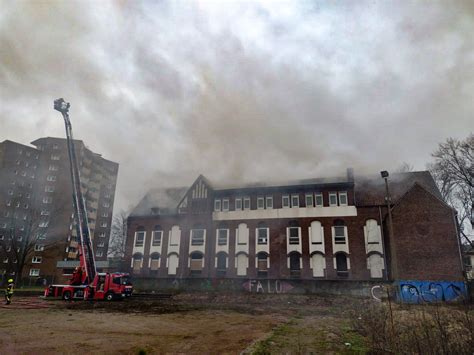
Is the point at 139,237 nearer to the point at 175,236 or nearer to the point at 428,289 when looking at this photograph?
the point at 175,236

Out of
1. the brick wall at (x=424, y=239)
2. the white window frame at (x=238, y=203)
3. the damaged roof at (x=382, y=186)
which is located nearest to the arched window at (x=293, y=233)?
the white window frame at (x=238, y=203)

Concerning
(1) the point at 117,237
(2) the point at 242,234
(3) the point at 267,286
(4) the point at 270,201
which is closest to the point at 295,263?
(3) the point at 267,286

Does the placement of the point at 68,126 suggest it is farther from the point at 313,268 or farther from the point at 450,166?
the point at 450,166

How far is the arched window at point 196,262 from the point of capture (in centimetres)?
3569

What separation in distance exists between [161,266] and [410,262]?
25.5m

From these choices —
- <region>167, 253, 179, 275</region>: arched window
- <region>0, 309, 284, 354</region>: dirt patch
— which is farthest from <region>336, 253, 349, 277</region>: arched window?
<region>0, 309, 284, 354</region>: dirt patch

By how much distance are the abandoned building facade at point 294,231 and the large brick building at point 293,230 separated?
0.09 meters

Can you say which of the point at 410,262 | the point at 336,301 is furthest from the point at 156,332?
the point at 410,262

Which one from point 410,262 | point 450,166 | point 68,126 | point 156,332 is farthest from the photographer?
point 450,166

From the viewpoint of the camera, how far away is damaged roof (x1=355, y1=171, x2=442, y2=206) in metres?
33.1

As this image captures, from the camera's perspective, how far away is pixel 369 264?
30.8 meters

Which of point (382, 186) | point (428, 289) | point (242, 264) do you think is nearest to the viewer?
point (428, 289)

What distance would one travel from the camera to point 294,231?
3406cm

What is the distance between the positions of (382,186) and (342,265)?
944 cm
